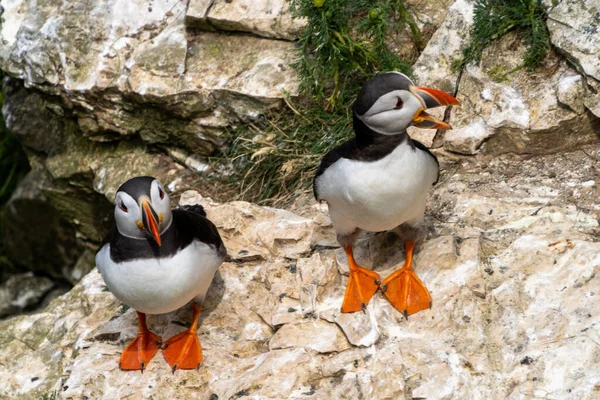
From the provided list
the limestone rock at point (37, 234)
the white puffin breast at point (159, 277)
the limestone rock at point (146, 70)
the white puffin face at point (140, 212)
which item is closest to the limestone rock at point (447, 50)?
the limestone rock at point (146, 70)

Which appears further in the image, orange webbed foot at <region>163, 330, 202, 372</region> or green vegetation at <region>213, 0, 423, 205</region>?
green vegetation at <region>213, 0, 423, 205</region>

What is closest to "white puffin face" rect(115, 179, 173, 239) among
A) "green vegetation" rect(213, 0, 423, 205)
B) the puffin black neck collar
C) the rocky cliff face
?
the rocky cliff face

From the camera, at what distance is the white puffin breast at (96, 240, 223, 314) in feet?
12.7

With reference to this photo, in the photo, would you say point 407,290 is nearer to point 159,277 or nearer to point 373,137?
point 373,137

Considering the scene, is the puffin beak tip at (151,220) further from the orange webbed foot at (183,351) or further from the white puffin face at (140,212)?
the orange webbed foot at (183,351)

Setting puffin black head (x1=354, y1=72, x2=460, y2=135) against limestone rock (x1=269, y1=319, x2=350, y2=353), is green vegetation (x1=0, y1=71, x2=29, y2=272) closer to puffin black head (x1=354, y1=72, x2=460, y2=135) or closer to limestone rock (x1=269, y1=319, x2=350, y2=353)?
limestone rock (x1=269, y1=319, x2=350, y2=353)

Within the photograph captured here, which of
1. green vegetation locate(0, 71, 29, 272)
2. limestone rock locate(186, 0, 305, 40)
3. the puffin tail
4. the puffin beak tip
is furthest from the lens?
green vegetation locate(0, 71, 29, 272)

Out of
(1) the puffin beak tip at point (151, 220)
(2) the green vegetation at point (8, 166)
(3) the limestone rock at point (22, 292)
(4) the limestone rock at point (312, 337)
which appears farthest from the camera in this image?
(2) the green vegetation at point (8, 166)

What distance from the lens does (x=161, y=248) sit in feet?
12.7

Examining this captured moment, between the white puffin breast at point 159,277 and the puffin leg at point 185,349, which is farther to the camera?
the puffin leg at point 185,349

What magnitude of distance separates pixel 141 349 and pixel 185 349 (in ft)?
0.89

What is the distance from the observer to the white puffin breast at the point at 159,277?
12.7 ft

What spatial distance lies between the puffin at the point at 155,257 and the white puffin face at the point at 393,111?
1.13 metres

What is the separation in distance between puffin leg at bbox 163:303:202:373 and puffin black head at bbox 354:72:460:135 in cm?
154
